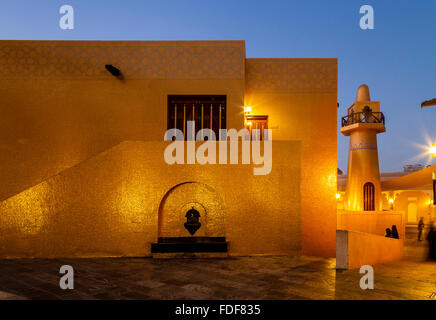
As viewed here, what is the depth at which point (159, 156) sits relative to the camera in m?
7.66

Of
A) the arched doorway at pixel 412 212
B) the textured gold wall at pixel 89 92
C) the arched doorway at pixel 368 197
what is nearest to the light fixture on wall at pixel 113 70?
the textured gold wall at pixel 89 92

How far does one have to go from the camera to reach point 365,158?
610 inches

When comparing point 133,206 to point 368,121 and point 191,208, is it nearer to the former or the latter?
point 191,208

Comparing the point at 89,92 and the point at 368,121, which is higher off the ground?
the point at 368,121

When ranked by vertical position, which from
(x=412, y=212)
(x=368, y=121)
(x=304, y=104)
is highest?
(x=368, y=121)

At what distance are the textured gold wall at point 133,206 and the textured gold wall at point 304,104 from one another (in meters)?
1.80

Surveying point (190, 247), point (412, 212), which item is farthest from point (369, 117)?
point (412, 212)

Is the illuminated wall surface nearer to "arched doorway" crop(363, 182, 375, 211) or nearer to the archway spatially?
the archway

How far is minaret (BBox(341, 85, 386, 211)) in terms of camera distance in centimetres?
1527

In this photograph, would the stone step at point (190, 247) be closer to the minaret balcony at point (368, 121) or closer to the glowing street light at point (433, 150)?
the glowing street light at point (433, 150)

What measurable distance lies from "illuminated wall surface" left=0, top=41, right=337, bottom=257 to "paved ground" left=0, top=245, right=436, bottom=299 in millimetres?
810

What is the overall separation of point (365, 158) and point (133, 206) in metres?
13.6
